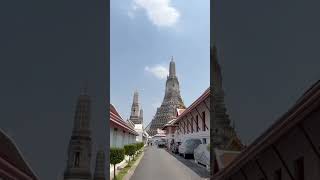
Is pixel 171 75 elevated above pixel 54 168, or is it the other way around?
pixel 171 75

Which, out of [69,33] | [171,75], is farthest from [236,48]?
[171,75]

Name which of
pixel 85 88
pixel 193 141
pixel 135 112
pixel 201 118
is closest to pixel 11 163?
pixel 85 88

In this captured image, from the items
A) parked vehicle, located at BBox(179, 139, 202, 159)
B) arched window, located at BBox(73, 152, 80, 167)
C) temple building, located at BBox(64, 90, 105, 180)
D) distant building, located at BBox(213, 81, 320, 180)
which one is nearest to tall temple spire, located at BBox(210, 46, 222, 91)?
temple building, located at BBox(64, 90, 105, 180)

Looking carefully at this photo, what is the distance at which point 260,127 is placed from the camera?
7.82 meters

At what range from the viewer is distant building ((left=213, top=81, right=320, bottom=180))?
472 centimetres

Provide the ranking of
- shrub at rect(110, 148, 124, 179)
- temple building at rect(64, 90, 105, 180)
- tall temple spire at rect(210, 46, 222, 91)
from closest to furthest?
1. temple building at rect(64, 90, 105, 180)
2. tall temple spire at rect(210, 46, 222, 91)
3. shrub at rect(110, 148, 124, 179)

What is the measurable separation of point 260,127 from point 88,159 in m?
6.29

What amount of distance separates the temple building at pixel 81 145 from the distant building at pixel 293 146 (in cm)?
499

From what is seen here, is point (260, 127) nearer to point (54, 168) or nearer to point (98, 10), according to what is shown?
point (54, 168)

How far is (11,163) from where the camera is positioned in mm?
6254

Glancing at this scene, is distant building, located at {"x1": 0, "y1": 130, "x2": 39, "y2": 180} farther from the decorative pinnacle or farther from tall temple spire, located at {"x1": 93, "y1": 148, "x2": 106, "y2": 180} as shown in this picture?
tall temple spire, located at {"x1": 93, "y1": 148, "x2": 106, "y2": 180}

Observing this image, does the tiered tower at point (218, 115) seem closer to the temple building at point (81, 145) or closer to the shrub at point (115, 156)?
the temple building at point (81, 145)

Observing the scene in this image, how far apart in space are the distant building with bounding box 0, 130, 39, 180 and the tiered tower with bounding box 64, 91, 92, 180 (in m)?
2.05

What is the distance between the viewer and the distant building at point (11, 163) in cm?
555
